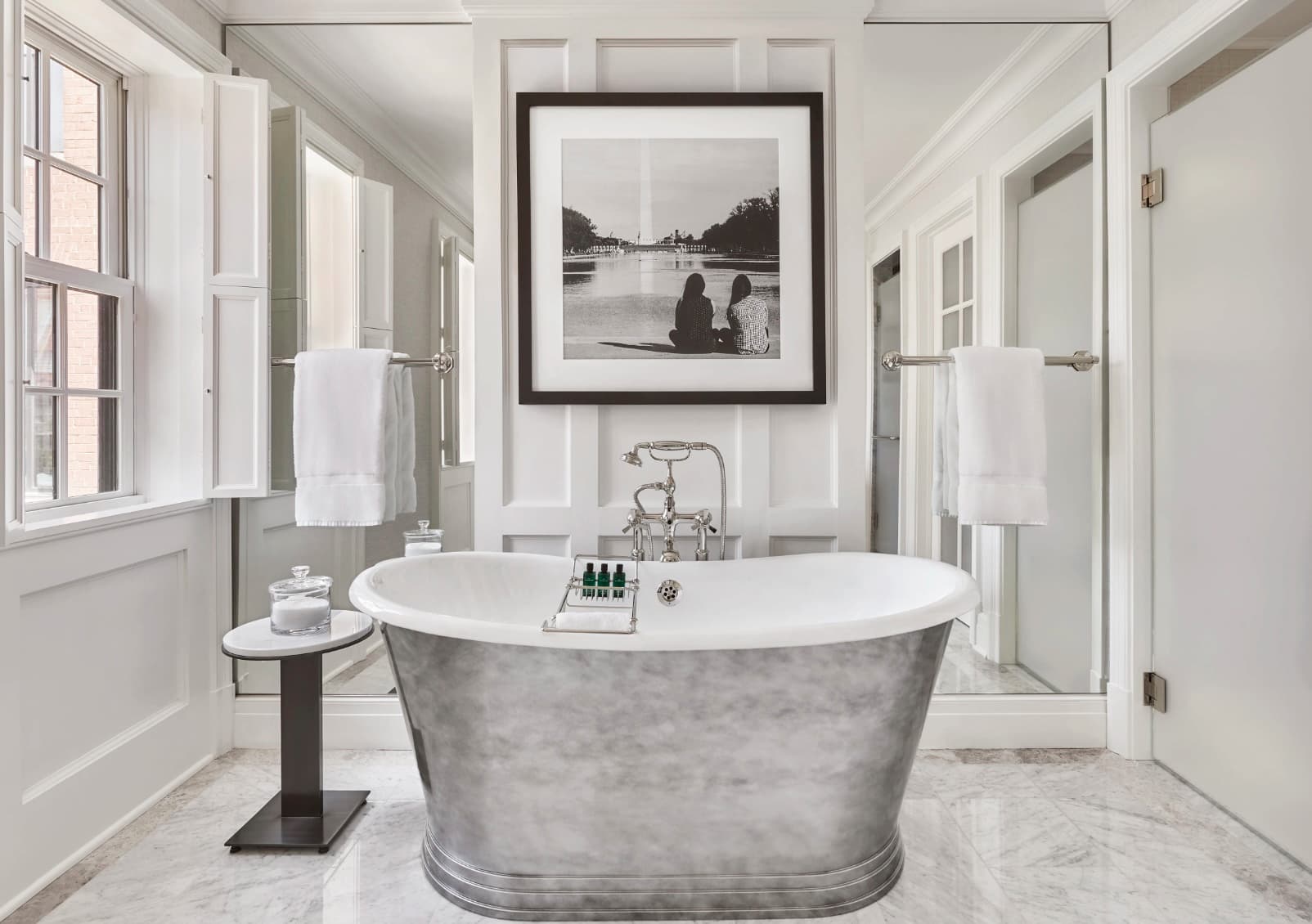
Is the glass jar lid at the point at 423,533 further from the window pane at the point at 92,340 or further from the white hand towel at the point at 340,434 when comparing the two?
the window pane at the point at 92,340

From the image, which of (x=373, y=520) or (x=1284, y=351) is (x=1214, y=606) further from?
(x=373, y=520)

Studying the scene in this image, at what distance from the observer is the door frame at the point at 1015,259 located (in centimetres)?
234

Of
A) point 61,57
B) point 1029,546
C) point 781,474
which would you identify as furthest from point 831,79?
point 61,57

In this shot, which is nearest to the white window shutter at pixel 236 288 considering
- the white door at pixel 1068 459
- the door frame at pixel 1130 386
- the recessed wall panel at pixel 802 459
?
the recessed wall panel at pixel 802 459

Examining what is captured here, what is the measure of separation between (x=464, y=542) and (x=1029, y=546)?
1785mm

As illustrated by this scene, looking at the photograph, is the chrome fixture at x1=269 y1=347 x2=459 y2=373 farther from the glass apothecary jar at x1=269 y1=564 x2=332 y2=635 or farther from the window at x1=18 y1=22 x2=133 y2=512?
the glass apothecary jar at x1=269 y1=564 x2=332 y2=635

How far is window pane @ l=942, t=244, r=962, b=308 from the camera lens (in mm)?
2385

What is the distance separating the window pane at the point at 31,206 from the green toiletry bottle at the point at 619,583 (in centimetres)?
165

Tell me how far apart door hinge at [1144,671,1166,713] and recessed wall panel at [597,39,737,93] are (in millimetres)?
2167

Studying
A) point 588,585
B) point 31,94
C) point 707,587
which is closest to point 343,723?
point 588,585

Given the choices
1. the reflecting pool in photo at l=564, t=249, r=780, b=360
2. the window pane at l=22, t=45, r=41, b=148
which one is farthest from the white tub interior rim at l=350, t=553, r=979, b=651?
the window pane at l=22, t=45, r=41, b=148

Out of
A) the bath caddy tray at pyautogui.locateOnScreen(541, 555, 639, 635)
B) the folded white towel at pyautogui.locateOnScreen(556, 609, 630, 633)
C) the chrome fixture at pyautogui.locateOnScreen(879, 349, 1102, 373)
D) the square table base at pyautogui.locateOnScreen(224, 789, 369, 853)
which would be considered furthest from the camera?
the chrome fixture at pyautogui.locateOnScreen(879, 349, 1102, 373)

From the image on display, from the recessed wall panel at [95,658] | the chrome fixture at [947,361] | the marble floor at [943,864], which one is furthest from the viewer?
the chrome fixture at [947,361]

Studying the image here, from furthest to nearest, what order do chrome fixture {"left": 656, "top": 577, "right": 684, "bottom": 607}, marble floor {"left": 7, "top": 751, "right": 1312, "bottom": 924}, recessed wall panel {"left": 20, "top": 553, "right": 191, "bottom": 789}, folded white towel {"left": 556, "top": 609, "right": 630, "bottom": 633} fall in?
chrome fixture {"left": 656, "top": 577, "right": 684, "bottom": 607} < recessed wall panel {"left": 20, "top": 553, "right": 191, "bottom": 789} < marble floor {"left": 7, "top": 751, "right": 1312, "bottom": 924} < folded white towel {"left": 556, "top": 609, "right": 630, "bottom": 633}
